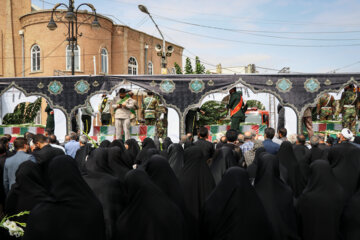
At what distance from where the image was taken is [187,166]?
15.5ft

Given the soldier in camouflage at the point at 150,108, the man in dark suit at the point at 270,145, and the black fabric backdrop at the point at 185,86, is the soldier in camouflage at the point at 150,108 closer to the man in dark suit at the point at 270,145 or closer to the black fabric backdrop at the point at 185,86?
the black fabric backdrop at the point at 185,86

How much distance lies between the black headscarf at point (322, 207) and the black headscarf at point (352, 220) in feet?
0.79

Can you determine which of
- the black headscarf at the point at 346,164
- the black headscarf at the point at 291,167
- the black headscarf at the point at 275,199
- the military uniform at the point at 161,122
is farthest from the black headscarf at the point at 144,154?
the military uniform at the point at 161,122

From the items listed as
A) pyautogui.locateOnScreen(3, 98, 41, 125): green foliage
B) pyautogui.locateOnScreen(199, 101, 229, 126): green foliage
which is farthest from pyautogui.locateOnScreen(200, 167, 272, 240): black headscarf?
pyautogui.locateOnScreen(3, 98, 41, 125): green foliage

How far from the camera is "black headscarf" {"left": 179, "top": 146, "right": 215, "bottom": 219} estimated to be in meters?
4.48

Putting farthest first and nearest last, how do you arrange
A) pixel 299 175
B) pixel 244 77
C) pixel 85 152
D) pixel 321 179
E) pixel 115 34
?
pixel 115 34, pixel 244 77, pixel 85 152, pixel 299 175, pixel 321 179

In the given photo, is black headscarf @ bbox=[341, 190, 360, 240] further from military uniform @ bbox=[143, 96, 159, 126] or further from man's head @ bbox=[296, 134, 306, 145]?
military uniform @ bbox=[143, 96, 159, 126]

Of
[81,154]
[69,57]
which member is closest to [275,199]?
[81,154]

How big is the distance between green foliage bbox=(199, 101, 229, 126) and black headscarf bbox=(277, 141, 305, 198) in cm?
1107

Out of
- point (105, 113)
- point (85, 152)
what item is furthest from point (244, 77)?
point (85, 152)

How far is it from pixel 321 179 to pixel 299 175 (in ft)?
7.03

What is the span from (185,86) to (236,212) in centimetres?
916

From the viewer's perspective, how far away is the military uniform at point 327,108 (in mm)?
13359

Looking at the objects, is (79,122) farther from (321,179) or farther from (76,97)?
(321,179)
